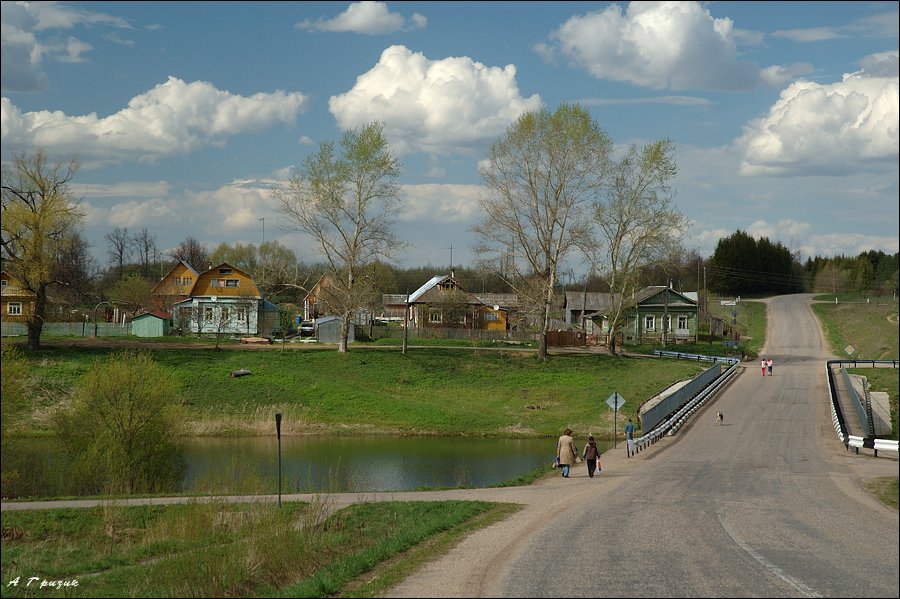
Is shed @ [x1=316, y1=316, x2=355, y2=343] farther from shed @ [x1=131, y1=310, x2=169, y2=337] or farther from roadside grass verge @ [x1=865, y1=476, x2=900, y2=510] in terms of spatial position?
roadside grass verge @ [x1=865, y1=476, x2=900, y2=510]

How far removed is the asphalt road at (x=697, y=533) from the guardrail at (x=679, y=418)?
2.07ft

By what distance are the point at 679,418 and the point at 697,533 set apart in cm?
2662

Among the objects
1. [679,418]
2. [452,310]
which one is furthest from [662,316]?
[679,418]

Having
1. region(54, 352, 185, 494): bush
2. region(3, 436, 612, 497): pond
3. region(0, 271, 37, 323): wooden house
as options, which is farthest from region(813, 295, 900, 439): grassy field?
region(0, 271, 37, 323): wooden house

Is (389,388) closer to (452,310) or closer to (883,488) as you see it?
(452,310)

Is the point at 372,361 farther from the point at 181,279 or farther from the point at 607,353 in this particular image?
the point at 181,279

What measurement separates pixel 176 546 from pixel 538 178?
4566cm

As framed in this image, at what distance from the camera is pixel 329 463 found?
123ft

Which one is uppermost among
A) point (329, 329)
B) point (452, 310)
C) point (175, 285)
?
point (175, 285)

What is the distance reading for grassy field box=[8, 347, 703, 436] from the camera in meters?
49.1

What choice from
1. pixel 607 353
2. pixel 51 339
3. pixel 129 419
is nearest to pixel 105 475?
pixel 129 419

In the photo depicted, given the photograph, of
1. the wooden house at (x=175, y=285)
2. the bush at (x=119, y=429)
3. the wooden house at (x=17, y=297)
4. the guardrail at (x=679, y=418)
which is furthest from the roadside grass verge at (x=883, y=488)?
the wooden house at (x=175, y=285)

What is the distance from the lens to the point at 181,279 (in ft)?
331

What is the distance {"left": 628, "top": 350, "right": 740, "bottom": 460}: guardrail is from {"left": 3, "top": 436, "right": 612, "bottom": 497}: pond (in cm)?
433
